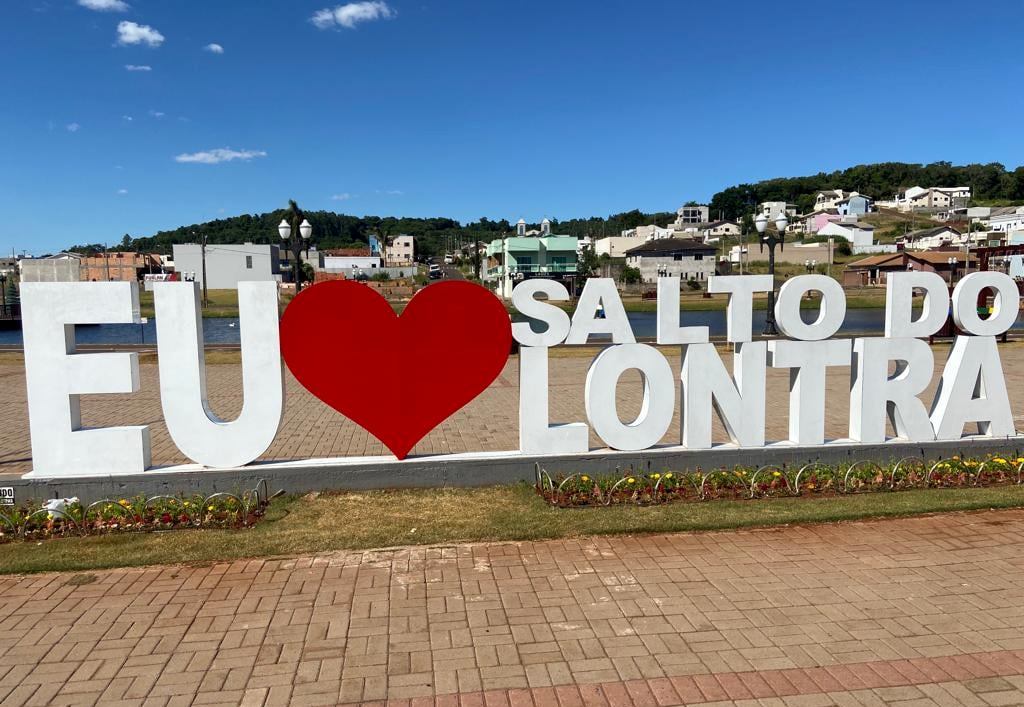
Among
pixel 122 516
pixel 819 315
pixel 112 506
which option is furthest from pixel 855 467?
pixel 112 506

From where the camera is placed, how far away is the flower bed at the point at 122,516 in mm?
→ 6879

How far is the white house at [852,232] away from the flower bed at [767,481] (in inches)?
4336

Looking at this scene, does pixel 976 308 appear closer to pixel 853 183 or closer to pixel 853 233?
pixel 853 233

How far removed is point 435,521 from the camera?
282 inches

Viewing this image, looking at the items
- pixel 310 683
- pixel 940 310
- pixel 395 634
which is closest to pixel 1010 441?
pixel 940 310

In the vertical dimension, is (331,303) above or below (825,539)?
above

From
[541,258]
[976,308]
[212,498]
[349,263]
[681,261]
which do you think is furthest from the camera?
[349,263]

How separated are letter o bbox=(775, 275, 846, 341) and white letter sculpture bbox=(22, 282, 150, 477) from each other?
746cm

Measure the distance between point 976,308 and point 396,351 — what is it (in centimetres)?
724

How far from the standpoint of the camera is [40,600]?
215 inches

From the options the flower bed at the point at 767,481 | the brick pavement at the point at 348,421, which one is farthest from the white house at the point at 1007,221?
the flower bed at the point at 767,481

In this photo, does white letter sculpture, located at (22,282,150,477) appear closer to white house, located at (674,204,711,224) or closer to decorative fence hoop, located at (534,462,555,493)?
decorative fence hoop, located at (534,462,555,493)

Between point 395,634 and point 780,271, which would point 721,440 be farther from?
point 780,271

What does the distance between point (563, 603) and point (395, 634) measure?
1276mm
